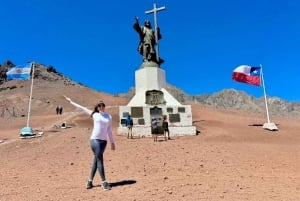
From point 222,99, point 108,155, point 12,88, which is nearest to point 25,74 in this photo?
point 108,155

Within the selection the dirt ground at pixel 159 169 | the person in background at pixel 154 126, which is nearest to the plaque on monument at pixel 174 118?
the person in background at pixel 154 126

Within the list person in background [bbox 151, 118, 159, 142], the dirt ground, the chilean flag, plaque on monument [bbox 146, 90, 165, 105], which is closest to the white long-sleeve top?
the dirt ground

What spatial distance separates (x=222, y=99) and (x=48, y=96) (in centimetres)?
9058

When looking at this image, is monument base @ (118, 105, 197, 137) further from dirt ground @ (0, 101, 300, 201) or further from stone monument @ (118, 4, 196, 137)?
dirt ground @ (0, 101, 300, 201)

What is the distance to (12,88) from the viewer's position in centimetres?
7569

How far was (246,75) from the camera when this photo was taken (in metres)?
26.0

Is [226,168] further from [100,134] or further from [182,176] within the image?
[100,134]

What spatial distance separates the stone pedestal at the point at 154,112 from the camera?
805 inches

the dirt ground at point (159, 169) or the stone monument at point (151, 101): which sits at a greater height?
the stone monument at point (151, 101)

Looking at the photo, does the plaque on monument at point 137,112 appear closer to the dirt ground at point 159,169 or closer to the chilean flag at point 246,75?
the dirt ground at point 159,169

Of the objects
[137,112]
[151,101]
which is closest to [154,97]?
[151,101]

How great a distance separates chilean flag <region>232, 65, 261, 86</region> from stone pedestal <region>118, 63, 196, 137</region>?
5.90 meters

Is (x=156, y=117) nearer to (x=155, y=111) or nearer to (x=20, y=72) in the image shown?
(x=155, y=111)

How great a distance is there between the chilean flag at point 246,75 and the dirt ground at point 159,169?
21.8 feet
